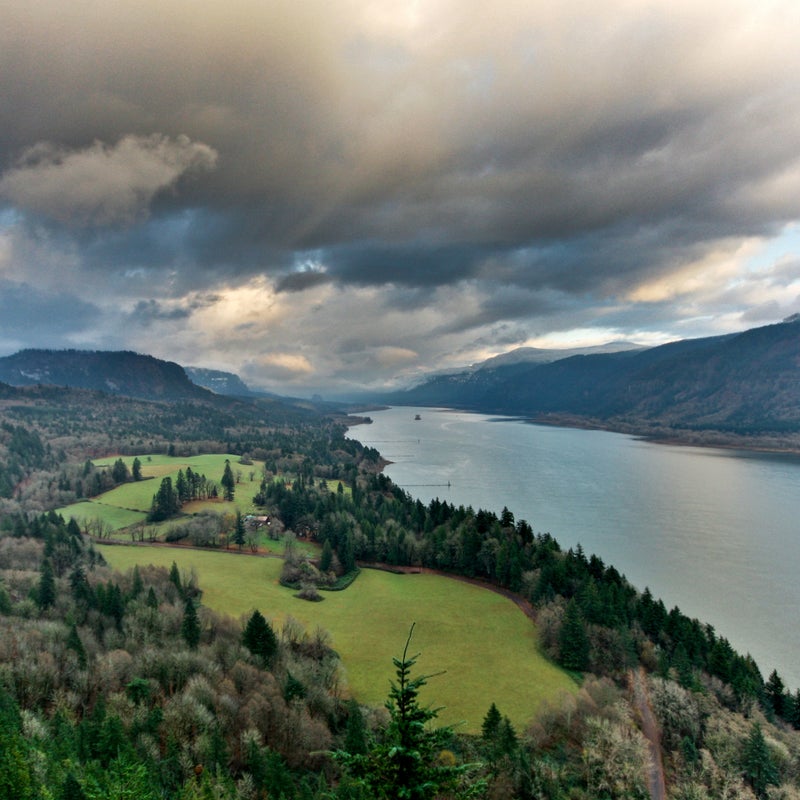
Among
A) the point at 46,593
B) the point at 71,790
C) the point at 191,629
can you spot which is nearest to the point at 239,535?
the point at 46,593

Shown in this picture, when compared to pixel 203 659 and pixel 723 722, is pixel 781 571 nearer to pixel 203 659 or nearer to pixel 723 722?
pixel 723 722

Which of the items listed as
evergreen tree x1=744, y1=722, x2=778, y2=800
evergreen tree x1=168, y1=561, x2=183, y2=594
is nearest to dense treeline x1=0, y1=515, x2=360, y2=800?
evergreen tree x1=168, y1=561, x2=183, y2=594

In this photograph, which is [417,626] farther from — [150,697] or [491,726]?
[150,697]

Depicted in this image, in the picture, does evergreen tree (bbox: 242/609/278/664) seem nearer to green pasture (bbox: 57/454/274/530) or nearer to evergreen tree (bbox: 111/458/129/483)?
green pasture (bbox: 57/454/274/530)

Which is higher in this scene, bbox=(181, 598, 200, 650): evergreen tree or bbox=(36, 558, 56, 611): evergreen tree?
bbox=(36, 558, 56, 611): evergreen tree

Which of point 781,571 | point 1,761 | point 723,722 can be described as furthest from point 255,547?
point 781,571

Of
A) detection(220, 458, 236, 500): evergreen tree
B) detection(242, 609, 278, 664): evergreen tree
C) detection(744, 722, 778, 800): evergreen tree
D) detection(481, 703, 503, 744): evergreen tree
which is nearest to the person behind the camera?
detection(744, 722, 778, 800): evergreen tree

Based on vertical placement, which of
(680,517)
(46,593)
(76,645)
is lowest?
(680,517)
